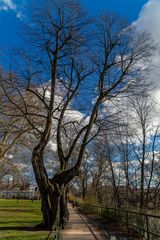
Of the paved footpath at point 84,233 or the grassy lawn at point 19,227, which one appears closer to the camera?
the grassy lawn at point 19,227

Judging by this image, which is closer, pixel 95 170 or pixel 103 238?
pixel 103 238

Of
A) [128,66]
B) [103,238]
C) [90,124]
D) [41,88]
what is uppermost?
[128,66]

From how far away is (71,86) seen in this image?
2031 centimetres

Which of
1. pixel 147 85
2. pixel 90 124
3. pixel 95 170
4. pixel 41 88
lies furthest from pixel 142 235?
pixel 95 170

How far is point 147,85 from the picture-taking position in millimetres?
Result: 18375

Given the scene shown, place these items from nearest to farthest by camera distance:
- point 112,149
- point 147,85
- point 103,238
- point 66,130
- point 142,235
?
1. point 142,235
2. point 103,238
3. point 147,85
4. point 66,130
5. point 112,149

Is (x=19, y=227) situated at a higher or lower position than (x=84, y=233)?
higher

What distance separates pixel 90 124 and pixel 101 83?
248 centimetres

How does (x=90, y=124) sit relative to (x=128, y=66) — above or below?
below

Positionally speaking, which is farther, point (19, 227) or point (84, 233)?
point (19, 227)

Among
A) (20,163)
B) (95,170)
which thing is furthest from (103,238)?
(95,170)

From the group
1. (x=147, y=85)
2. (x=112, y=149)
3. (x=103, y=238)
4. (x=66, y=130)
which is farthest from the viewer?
(x=112, y=149)

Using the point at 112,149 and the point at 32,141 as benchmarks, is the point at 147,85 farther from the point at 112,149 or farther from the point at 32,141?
the point at 112,149

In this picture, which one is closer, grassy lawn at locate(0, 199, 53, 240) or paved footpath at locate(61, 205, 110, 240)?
grassy lawn at locate(0, 199, 53, 240)
